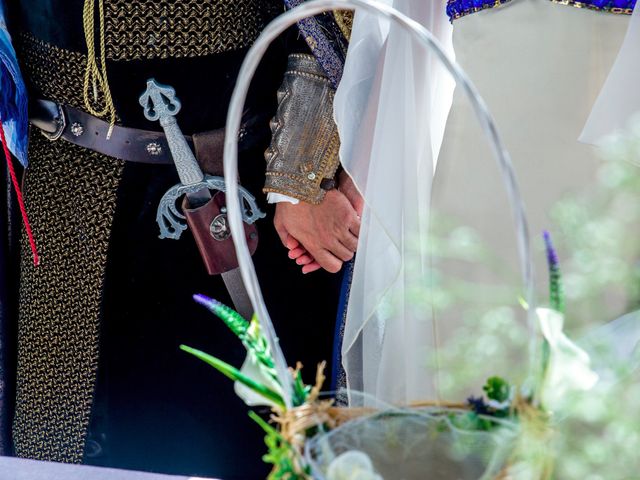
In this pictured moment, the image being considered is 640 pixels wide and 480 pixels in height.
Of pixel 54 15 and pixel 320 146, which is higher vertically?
pixel 54 15

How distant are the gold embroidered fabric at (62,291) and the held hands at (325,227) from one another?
29 centimetres

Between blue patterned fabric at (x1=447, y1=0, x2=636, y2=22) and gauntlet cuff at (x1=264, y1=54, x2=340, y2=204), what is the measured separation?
357mm

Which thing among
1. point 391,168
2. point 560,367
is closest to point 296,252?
point 391,168

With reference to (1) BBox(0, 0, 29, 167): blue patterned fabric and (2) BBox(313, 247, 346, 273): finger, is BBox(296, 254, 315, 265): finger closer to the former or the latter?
(2) BBox(313, 247, 346, 273): finger

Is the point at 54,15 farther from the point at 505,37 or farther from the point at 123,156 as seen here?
the point at 505,37

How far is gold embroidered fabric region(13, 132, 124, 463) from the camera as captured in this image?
153cm

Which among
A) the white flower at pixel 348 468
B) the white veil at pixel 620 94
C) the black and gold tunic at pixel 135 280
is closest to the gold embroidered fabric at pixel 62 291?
the black and gold tunic at pixel 135 280

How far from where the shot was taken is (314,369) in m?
1.66

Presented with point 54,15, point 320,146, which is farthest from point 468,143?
point 54,15

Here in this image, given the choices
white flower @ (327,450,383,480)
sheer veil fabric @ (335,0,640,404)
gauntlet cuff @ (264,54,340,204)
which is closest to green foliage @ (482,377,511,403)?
white flower @ (327,450,383,480)

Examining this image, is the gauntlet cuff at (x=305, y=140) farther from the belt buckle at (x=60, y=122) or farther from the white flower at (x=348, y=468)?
the white flower at (x=348, y=468)

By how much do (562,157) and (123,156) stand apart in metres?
0.74

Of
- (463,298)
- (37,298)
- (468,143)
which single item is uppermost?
(468,143)

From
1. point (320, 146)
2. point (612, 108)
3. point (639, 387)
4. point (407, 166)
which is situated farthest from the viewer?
point (320, 146)
